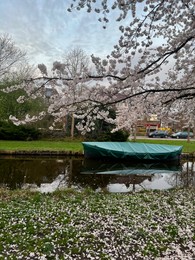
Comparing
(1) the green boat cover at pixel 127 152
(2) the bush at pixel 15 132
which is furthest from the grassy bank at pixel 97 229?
(2) the bush at pixel 15 132

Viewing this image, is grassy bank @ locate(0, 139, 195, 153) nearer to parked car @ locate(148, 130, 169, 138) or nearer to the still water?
the still water

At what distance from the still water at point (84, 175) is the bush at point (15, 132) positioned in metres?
9.98

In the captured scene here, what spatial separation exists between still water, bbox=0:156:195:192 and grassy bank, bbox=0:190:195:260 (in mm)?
4389

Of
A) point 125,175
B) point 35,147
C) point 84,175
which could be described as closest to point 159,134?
point 35,147

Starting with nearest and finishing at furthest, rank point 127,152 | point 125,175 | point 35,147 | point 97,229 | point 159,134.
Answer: point 97,229
point 125,175
point 127,152
point 35,147
point 159,134

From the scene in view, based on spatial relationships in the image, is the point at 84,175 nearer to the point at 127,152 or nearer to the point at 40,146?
the point at 127,152

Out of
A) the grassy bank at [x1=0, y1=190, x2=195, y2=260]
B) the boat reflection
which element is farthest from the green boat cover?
the grassy bank at [x1=0, y1=190, x2=195, y2=260]

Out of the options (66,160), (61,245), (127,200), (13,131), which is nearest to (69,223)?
(61,245)

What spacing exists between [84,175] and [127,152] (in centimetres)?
625

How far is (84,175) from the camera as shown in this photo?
14.4m

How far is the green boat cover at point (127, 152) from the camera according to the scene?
19828 mm

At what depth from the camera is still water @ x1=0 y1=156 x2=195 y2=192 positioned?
470 inches

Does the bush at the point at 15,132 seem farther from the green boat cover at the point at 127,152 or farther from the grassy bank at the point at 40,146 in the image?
the green boat cover at the point at 127,152

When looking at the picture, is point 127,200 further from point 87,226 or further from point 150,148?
point 150,148
